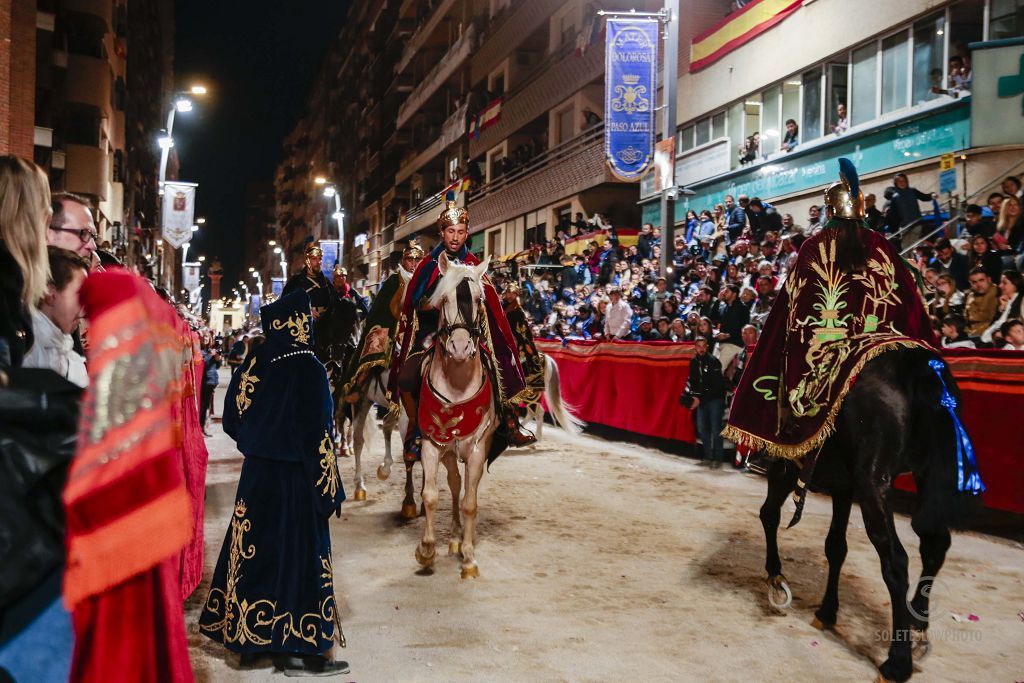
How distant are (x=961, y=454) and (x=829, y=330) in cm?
107

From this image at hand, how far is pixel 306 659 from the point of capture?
4512 mm

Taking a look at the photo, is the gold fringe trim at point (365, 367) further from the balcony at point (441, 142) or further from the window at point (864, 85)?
the balcony at point (441, 142)

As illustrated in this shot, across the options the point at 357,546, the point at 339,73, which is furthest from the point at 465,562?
the point at 339,73

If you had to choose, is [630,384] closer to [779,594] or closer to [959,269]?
[959,269]

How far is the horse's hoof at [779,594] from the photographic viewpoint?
5615 mm

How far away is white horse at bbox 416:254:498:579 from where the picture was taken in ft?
21.0

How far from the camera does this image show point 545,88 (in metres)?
33.5

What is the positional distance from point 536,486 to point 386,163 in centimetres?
5626

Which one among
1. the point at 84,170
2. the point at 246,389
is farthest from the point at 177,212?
the point at 246,389

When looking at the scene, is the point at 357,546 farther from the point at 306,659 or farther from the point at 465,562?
the point at 306,659

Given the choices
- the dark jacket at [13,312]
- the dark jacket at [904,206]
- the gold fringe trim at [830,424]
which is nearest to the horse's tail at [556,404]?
the gold fringe trim at [830,424]

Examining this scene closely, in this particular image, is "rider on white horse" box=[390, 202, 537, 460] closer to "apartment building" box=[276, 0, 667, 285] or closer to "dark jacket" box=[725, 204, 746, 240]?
"apartment building" box=[276, 0, 667, 285]

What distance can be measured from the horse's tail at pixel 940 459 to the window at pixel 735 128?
19.3 m

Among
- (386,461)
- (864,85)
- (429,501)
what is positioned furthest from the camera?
(864,85)
